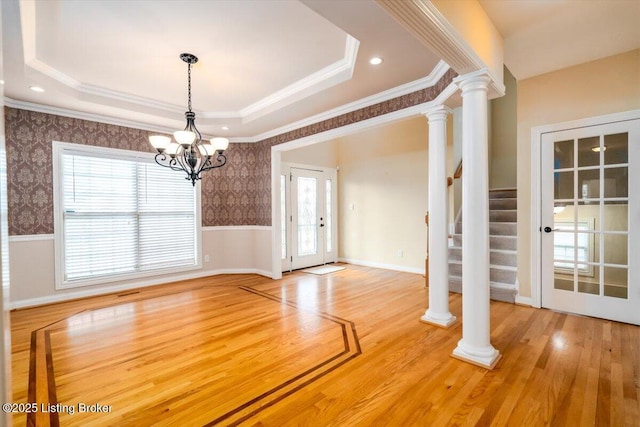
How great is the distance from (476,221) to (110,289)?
4936 millimetres

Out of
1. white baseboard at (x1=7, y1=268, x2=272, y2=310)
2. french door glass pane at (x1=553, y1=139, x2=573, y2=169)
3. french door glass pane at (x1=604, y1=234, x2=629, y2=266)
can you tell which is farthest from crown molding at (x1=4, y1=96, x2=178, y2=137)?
french door glass pane at (x1=604, y1=234, x2=629, y2=266)

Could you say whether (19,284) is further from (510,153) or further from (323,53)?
(510,153)

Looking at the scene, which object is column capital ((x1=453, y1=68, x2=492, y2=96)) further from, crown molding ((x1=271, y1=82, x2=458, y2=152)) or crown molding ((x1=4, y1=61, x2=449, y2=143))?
crown molding ((x1=4, y1=61, x2=449, y2=143))

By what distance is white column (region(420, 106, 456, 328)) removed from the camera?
123 inches

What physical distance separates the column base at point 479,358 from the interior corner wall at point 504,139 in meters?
4.27

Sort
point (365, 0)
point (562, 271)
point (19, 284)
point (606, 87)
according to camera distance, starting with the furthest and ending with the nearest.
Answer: point (19, 284), point (562, 271), point (606, 87), point (365, 0)

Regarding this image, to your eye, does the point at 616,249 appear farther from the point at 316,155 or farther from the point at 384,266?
the point at 316,155

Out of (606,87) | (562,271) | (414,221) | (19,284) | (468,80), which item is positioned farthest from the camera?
(414,221)

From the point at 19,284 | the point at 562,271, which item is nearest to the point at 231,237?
the point at 19,284

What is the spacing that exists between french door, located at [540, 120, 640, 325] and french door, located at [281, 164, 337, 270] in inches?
155

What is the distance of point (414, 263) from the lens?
552cm

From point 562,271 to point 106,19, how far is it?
16.7 ft

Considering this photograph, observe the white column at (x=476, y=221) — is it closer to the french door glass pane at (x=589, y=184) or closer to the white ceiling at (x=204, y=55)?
the white ceiling at (x=204, y=55)

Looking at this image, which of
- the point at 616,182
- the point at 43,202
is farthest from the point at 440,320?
the point at 43,202
